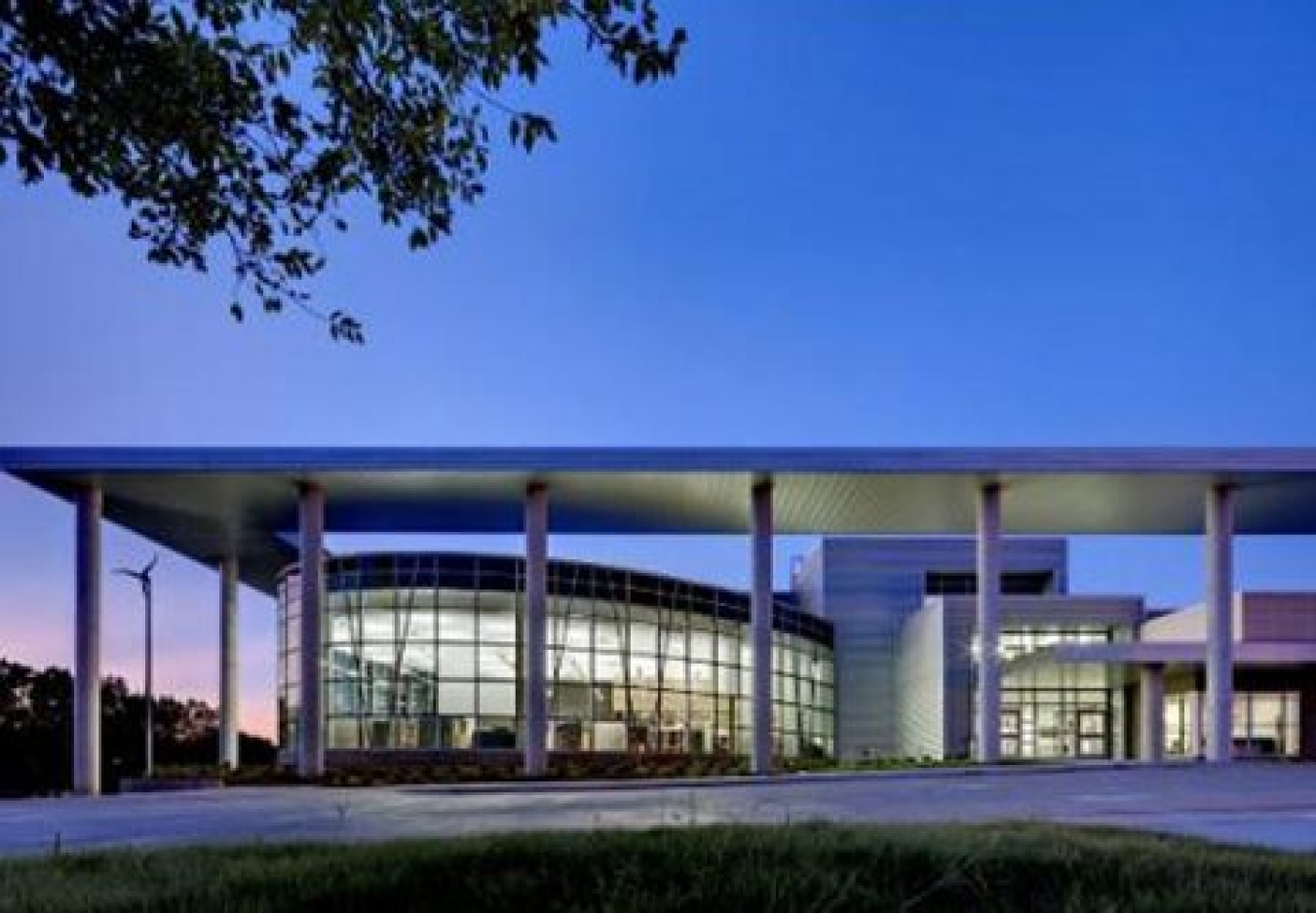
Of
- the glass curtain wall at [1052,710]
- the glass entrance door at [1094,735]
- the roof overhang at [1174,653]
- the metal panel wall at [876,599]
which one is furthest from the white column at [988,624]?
the metal panel wall at [876,599]

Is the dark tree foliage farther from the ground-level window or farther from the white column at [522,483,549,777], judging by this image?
the ground-level window

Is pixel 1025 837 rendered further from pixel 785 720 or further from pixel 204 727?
pixel 204 727

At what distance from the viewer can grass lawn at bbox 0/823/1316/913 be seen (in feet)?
21.8

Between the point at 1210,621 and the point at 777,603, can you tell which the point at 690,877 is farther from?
the point at 777,603

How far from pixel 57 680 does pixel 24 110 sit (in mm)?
77220

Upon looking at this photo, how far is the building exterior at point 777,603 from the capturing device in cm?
3656

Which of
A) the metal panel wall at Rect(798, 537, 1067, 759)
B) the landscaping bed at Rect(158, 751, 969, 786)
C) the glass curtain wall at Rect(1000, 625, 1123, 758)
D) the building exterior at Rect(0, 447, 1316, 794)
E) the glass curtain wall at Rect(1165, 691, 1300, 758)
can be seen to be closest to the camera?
the landscaping bed at Rect(158, 751, 969, 786)

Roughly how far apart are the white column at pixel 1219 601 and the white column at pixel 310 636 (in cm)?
2311

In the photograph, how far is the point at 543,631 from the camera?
1512 inches

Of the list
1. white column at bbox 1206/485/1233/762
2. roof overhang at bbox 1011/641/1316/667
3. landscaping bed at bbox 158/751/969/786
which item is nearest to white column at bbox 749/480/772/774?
landscaping bed at bbox 158/751/969/786

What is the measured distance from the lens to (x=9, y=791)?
64.1 metres

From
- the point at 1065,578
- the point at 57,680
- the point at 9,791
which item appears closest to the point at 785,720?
the point at 1065,578

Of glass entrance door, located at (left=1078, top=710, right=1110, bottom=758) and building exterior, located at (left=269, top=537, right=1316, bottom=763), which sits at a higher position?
building exterior, located at (left=269, top=537, right=1316, bottom=763)

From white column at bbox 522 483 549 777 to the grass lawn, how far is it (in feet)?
95.1
